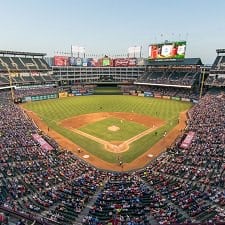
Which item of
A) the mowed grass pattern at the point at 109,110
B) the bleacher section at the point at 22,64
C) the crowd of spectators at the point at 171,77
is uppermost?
the bleacher section at the point at 22,64

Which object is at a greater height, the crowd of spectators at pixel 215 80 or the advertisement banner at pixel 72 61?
the advertisement banner at pixel 72 61

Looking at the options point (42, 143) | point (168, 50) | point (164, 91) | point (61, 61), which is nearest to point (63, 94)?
point (61, 61)

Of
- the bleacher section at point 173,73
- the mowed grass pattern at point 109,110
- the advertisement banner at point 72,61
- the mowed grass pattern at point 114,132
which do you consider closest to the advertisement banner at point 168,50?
the bleacher section at point 173,73

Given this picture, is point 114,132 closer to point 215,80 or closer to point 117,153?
point 117,153

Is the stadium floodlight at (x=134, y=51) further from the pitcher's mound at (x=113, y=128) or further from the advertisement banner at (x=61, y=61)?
the pitcher's mound at (x=113, y=128)

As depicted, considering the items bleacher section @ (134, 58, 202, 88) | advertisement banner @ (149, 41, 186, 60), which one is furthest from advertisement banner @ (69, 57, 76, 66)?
advertisement banner @ (149, 41, 186, 60)

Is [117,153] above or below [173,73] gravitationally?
below

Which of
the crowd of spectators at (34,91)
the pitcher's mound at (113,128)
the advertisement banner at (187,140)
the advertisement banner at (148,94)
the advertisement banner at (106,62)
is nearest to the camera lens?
the advertisement banner at (187,140)
